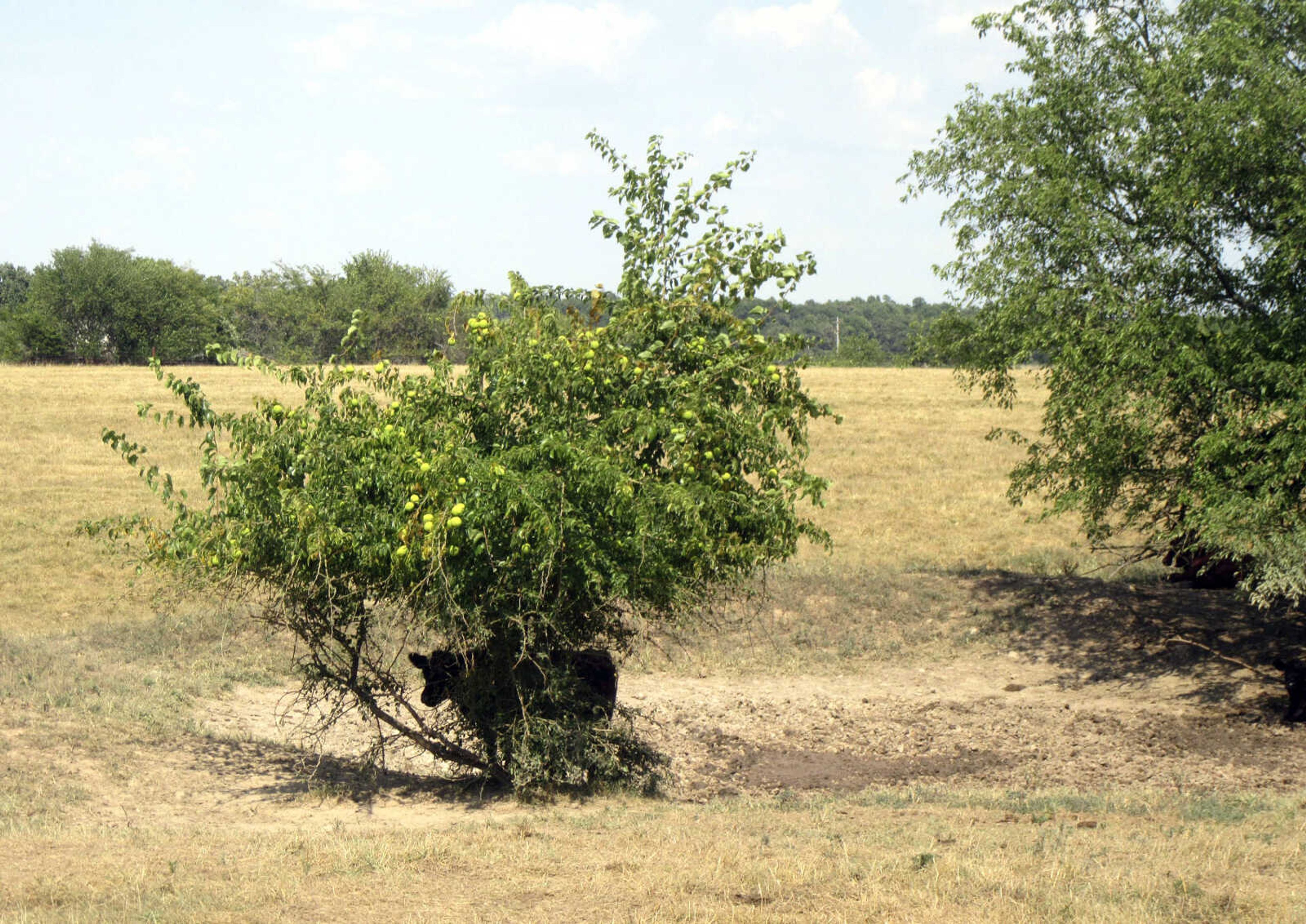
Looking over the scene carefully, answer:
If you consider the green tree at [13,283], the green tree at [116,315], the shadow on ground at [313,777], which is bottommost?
the shadow on ground at [313,777]

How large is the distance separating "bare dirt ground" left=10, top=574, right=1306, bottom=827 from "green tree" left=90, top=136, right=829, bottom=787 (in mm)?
1189

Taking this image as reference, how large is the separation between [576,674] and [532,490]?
245 centimetres

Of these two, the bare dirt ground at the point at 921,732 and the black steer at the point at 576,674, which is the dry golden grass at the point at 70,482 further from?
the black steer at the point at 576,674

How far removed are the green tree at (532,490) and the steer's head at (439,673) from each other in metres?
0.25

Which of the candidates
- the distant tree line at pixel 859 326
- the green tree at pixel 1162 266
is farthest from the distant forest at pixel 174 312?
the green tree at pixel 1162 266

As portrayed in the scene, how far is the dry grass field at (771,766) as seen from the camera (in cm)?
637

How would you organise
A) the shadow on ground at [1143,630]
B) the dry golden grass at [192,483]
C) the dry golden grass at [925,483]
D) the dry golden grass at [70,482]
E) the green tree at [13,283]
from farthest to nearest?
the green tree at [13,283] → the dry golden grass at [925,483] → the dry golden grass at [192,483] → the dry golden grass at [70,482] → the shadow on ground at [1143,630]

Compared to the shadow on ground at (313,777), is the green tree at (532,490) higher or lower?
higher

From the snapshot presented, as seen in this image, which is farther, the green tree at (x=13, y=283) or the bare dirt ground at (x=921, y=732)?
the green tree at (x=13, y=283)

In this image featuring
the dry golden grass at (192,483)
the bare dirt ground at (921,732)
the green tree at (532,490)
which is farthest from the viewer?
the dry golden grass at (192,483)

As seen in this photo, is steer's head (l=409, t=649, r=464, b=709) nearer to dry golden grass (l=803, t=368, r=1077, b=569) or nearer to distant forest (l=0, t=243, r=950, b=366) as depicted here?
dry golden grass (l=803, t=368, r=1077, b=569)

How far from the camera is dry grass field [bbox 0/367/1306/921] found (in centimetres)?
637

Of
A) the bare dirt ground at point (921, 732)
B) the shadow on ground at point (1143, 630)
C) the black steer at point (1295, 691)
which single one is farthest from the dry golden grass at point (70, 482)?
the black steer at point (1295, 691)

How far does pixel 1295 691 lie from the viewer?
13875 millimetres
